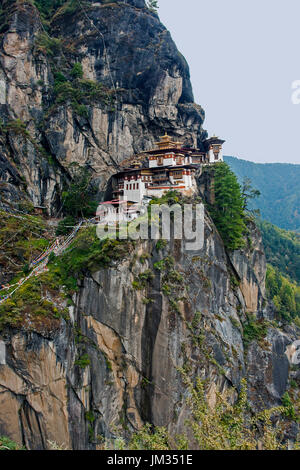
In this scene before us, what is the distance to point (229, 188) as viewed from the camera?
3775 cm

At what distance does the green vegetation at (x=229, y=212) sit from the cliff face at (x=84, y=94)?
12.8 m

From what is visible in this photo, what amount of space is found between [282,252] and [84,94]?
6411 centimetres

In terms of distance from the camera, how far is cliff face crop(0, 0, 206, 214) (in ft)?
127

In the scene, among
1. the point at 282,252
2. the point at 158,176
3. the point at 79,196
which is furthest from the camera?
the point at 282,252

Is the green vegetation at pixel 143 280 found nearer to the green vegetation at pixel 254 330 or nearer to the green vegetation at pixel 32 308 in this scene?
the green vegetation at pixel 32 308

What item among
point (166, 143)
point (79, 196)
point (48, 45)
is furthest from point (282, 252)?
point (48, 45)

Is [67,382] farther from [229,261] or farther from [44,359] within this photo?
[229,261]

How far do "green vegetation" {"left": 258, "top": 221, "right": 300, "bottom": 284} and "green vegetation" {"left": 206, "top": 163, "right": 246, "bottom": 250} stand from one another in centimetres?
4379

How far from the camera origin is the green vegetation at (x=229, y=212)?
3741cm

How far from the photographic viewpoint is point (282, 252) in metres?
86.3

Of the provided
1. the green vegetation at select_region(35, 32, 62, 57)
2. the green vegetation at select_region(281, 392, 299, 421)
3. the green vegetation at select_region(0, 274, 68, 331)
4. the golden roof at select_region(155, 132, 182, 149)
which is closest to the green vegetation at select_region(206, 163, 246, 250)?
the golden roof at select_region(155, 132, 182, 149)

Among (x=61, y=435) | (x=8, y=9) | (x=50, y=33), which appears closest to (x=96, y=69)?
(x=50, y=33)

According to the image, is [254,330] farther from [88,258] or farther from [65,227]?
[65,227]

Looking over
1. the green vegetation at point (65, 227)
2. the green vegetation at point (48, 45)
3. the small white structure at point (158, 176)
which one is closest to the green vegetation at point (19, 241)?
the green vegetation at point (65, 227)
